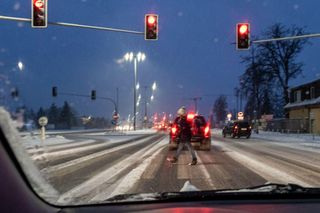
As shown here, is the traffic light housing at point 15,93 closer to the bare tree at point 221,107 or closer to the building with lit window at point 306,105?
the building with lit window at point 306,105

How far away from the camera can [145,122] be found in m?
99.7

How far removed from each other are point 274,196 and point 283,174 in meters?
10.9

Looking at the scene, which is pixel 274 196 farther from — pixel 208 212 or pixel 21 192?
pixel 21 192

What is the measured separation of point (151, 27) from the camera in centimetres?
2648

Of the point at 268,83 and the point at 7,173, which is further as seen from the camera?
the point at 268,83

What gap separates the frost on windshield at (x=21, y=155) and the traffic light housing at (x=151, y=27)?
75.9ft

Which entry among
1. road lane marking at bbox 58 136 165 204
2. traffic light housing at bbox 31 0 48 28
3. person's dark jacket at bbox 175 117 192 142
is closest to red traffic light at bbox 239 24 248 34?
traffic light housing at bbox 31 0 48 28

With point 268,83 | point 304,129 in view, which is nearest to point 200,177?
point 304,129

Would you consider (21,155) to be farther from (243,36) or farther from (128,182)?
(243,36)

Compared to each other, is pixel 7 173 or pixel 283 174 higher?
pixel 7 173

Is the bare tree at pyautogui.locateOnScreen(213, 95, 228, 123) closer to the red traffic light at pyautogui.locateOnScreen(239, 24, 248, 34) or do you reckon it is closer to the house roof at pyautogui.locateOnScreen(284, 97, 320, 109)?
the house roof at pyautogui.locateOnScreen(284, 97, 320, 109)

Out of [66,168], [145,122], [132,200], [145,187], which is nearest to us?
[132,200]

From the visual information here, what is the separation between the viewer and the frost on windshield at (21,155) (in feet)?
10.3

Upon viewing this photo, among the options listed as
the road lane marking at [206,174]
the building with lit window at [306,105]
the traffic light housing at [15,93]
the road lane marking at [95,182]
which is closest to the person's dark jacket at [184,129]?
the road lane marking at [206,174]
